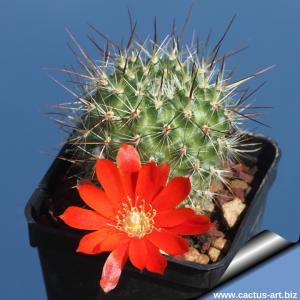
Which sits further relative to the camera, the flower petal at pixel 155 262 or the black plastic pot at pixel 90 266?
the black plastic pot at pixel 90 266

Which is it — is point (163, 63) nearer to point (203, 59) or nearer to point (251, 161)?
point (203, 59)

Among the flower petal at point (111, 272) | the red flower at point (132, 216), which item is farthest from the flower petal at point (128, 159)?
the flower petal at point (111, 272)

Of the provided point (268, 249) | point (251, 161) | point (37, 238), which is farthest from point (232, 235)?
point (37, 238)

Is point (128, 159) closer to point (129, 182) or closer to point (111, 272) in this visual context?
point (129, 182)

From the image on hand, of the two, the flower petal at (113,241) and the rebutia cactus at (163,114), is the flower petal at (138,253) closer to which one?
the flower petal at (113,241)

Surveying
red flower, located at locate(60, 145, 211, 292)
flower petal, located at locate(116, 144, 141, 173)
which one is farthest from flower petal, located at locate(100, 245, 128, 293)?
flower petal, located at locate(116, 144, 141, 173)

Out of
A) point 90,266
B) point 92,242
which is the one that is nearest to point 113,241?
point 92,242
